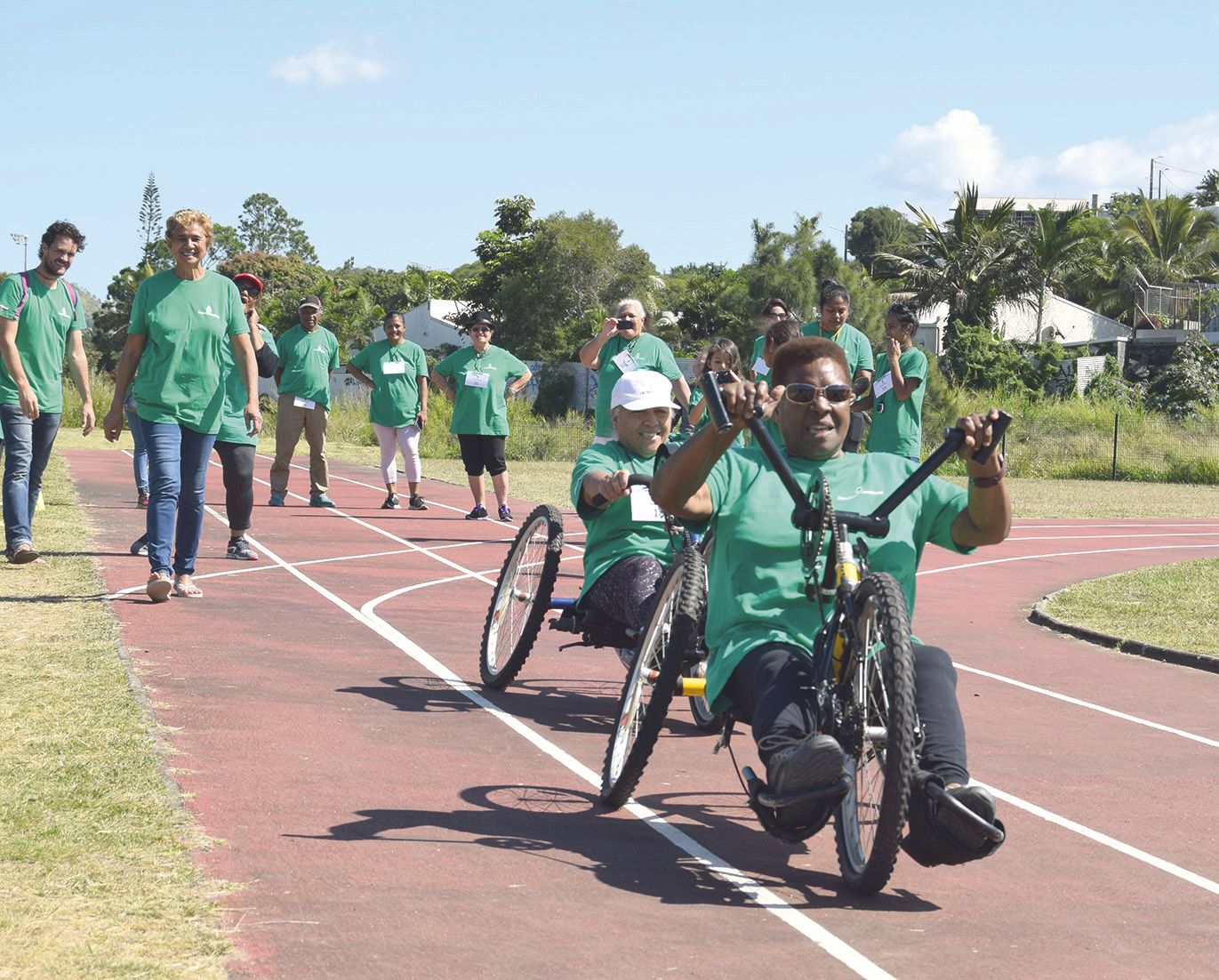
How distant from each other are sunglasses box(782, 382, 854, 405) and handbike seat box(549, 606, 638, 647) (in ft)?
6.26

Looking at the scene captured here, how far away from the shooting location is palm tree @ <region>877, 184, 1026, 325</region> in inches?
2400

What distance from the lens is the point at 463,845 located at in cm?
481

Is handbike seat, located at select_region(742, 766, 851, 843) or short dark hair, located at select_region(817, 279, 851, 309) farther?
short dark hair, located at select_region(817, 279, 851, 309)

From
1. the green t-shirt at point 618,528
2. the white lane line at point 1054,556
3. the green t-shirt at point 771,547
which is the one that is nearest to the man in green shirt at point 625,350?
the white lane line at point 1054,556

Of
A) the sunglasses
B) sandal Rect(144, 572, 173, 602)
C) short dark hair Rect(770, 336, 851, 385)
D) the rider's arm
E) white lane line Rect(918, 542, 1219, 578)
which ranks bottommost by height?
white lane line Rect(918, 542, 1219, 578)

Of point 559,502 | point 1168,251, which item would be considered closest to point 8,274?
point 559,502

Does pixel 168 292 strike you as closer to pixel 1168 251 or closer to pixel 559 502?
pixel 559 502

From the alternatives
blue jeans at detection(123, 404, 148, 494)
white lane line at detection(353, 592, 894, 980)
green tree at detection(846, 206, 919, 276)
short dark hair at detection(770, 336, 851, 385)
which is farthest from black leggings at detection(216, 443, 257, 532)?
green tree at detection(846, 206, 919, 276)

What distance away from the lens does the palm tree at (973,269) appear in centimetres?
6097

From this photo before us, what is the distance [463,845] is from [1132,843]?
2217mm

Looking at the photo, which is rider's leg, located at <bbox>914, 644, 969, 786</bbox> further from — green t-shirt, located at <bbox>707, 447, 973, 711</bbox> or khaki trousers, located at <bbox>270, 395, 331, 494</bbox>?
khaki trousers, located at <bbox>270, 395, 331, 494</bbox>

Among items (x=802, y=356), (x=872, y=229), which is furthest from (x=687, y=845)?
(x=872, y=229)

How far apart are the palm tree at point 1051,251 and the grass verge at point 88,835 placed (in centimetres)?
5668

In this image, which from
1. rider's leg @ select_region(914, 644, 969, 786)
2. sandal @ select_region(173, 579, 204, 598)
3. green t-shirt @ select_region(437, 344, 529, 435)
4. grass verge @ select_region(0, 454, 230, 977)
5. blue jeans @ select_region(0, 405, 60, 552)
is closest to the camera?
grass verge @ select_region(0, 454, 230, 977)
